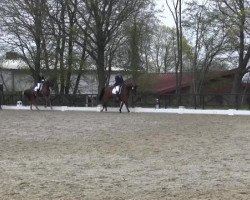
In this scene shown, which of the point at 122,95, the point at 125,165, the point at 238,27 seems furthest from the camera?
the point at 238,27

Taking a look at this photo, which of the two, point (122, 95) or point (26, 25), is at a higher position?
point (26, 25)

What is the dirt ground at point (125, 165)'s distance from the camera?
807 cm

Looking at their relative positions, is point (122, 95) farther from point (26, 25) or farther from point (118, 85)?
point (26, 25)

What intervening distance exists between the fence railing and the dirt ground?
15258 mm

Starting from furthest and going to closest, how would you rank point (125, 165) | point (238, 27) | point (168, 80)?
point (168, 80)
point (238, 27)
point (125, 165)

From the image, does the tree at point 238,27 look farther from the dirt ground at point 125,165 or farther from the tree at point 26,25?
the dirt ground at point 125,165

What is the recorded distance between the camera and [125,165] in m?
10.7

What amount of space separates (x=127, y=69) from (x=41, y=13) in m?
8.23

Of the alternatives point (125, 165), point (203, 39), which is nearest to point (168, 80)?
point (203, 39)

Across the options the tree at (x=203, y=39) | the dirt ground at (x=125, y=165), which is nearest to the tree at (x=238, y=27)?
the tree at (x=203, y=39)

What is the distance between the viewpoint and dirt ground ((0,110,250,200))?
26.5 feet

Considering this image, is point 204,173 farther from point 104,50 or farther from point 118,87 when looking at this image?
point 104,50

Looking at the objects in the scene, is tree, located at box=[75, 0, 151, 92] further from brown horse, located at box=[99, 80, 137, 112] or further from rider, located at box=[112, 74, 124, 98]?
rider, located at box=[112, 74, 124, 98]

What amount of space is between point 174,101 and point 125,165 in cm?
2514
